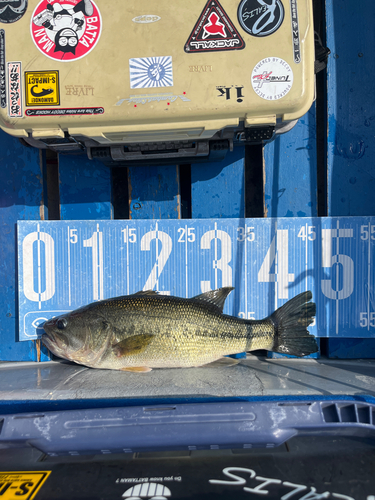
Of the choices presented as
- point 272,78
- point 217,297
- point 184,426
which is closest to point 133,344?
point 217,297

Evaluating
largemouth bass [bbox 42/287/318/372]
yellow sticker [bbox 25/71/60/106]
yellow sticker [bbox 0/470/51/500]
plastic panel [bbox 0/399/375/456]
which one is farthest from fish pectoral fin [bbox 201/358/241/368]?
yellow sticker [bbox 25/71/60/106]

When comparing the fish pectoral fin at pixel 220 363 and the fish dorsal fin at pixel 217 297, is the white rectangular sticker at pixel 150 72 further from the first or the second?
the fish pectoral fin at pixel 220 363

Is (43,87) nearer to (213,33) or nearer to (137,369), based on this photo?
(213,33)

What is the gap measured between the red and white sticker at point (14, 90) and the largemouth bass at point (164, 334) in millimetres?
1080

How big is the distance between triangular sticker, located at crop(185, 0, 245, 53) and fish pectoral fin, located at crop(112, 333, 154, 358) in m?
1.47

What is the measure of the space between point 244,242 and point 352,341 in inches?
37.7

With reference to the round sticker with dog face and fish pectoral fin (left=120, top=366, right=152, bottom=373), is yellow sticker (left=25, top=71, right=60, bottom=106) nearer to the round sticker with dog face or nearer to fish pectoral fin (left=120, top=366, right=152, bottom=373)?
the round sticker with dog face

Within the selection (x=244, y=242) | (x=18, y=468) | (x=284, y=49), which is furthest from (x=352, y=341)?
(x=18, y=468)

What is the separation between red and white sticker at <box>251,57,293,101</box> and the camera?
4.88 ft

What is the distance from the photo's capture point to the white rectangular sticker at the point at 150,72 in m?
1.50

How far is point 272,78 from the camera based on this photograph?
1.50 m

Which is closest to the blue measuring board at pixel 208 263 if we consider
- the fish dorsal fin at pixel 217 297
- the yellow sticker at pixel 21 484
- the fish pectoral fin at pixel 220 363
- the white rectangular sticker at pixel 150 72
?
the fish dorsal fin at pixel 217 297

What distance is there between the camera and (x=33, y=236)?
6.82 feet

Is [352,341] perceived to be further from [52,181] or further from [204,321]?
[52,181]
